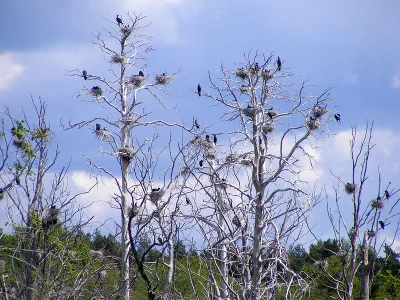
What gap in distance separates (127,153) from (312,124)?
580 centimetres

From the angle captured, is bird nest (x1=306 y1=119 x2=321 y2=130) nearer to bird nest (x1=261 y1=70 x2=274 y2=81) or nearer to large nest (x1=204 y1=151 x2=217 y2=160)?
bird nest (x1=261 y1=70 x2=274 y2=81)

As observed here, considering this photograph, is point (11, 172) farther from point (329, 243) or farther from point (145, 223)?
point (329, 243)

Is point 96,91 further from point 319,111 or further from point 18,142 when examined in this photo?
point 319,111

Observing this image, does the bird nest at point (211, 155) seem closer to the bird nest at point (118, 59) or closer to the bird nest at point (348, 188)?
the bird nest at point (348, 188)

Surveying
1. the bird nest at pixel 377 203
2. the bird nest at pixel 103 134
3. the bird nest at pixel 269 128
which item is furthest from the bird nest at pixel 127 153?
the bird nest at pixel 377 203

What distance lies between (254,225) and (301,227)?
1.47 meters

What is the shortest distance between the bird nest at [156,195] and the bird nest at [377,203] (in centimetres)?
437

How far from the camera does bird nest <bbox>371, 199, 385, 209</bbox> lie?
480 inches

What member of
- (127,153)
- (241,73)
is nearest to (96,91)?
(127,153)

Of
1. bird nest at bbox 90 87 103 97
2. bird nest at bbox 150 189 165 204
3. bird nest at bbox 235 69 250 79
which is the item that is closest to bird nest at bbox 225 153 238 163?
bird nest at bbox 235 69 250 79

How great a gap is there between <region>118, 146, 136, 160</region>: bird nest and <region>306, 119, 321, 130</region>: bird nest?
5616mm

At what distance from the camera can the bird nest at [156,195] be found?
12.8 meters

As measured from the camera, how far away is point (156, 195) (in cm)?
1284

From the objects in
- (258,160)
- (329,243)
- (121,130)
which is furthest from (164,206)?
(329,243)
